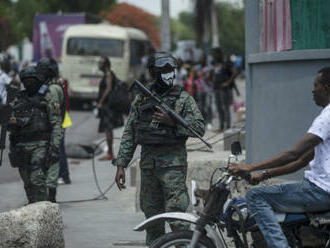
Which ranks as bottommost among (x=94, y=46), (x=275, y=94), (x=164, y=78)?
(x=94, y=46)

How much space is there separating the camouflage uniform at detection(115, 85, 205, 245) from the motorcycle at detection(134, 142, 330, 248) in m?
0.96

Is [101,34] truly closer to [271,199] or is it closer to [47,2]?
[271,199]

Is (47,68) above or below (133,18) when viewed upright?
below

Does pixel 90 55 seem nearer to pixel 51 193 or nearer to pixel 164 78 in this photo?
pixel 51 193

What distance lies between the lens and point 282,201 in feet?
19.1

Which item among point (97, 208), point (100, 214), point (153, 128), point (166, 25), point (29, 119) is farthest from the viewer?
point (166, 25)

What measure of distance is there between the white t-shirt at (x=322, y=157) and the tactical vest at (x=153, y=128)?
52.5 inches

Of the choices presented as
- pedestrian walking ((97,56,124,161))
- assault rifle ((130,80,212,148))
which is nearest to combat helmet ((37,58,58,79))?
assault rifle ((130,80,212,148))

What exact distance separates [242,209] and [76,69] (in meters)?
25.8

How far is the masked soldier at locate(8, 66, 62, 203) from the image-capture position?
9.27 meters

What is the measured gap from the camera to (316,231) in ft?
19.1

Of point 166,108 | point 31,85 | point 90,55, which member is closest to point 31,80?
point 31,85

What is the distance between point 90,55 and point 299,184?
26253mm

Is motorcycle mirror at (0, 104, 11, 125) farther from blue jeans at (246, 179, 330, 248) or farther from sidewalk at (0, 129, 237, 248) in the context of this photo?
blue jeans at (246, 179, 330, 248)
